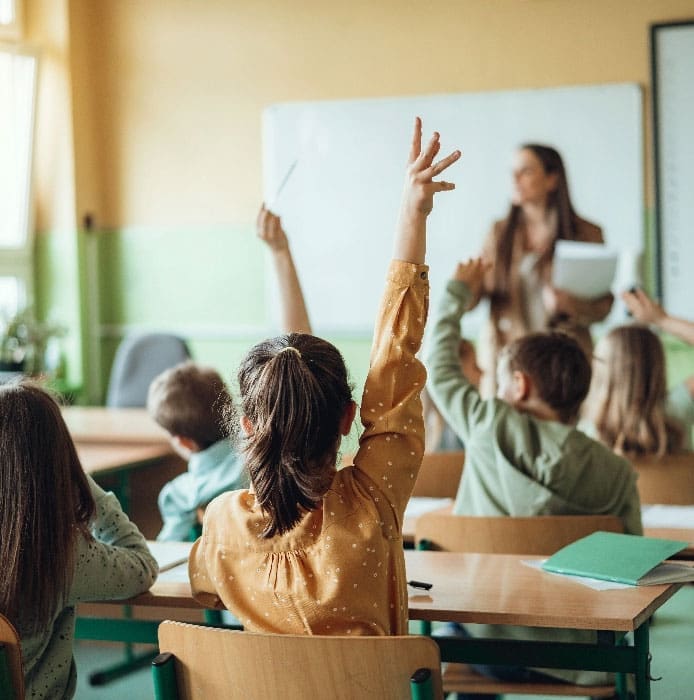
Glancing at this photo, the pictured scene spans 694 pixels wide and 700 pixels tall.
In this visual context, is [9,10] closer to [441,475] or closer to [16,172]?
[16,172]

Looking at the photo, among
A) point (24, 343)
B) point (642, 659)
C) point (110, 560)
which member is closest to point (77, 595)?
point (110, 560)

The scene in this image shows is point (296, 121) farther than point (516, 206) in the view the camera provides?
Yes

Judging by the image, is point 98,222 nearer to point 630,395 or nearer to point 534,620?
point 630,395

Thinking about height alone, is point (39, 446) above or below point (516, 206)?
below

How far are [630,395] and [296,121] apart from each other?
301 cm

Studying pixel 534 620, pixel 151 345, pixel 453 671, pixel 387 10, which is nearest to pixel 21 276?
pixel 151 345

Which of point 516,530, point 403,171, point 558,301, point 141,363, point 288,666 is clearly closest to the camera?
point 288,666

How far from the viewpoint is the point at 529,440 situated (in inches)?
96.2

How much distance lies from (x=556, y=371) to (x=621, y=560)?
A: 63cm

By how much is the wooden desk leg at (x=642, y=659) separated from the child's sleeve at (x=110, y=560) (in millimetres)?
846

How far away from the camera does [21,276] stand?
6.20 metres

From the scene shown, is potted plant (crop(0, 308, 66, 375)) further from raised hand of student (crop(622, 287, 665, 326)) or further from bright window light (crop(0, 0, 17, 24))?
raised hand of student (crop(622, 287, 665, 326))

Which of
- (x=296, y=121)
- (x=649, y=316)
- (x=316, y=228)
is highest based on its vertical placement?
(x=296, y=121)

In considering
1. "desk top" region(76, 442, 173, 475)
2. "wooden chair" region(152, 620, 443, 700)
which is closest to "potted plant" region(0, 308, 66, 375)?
"desk top" region(76, 442, 173, 475)
